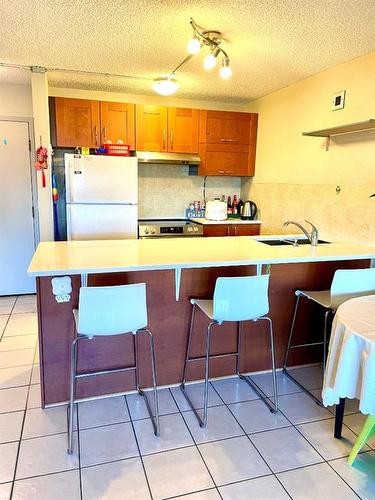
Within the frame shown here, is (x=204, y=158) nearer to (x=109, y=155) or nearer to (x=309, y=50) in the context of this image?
(x=109, y=155)

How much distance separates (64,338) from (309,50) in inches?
109

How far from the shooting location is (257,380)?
2541 millimetres

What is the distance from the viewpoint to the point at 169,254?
7.38 ft

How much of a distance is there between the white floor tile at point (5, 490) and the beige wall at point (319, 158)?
281 centimetres

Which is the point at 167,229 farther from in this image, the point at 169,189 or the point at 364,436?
the point at 364,436

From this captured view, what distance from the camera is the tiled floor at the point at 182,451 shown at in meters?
1.61

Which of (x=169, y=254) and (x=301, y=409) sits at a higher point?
(x=169, y=254)

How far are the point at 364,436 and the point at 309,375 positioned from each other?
864mm

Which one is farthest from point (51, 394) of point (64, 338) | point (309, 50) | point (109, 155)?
point (309, 50)

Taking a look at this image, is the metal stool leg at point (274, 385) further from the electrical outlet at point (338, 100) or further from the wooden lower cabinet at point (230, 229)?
the electrical outlet at point (338, 100)

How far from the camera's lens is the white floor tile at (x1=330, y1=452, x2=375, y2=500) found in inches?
63.6

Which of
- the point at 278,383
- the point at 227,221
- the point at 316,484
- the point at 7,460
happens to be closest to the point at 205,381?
the point at 278,383

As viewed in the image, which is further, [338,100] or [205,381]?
[338,100]

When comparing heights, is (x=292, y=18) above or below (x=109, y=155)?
above
